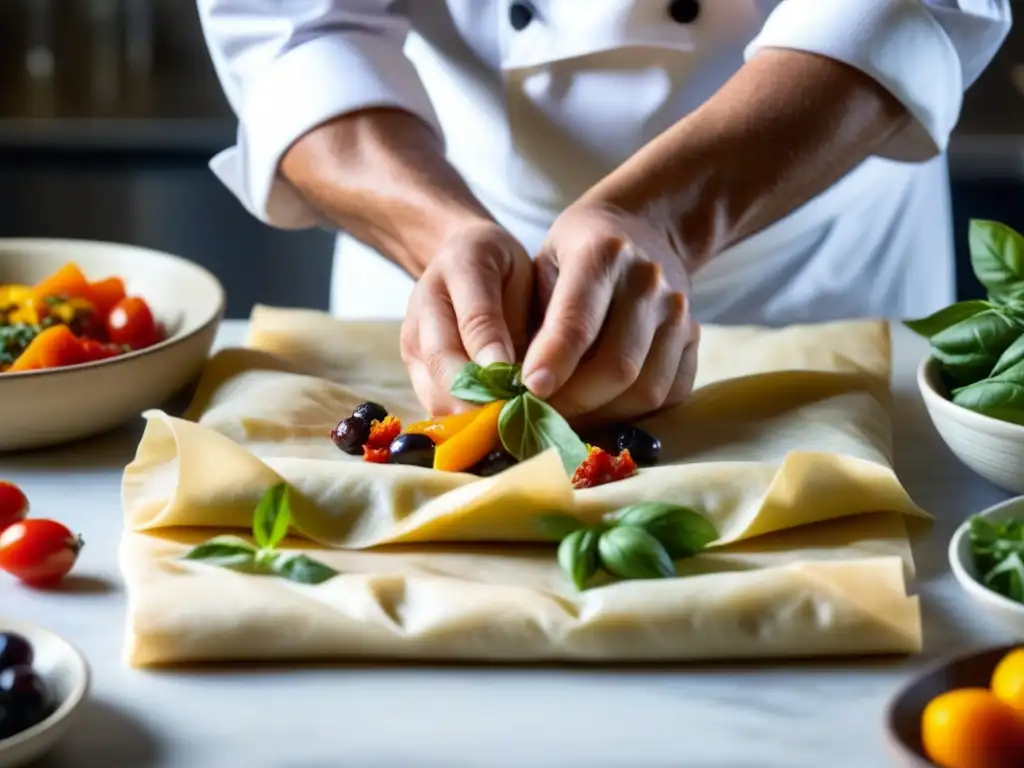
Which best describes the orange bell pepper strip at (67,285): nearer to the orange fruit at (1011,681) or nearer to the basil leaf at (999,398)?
the basil leaf at (999,398)

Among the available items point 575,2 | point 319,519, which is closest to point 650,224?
point 575,2

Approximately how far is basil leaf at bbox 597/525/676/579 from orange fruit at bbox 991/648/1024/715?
21 centimetres

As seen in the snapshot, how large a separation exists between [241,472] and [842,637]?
0.38 meters

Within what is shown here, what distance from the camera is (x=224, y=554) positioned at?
834mm

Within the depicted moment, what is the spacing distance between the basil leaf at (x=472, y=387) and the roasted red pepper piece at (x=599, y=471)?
0.09 meters

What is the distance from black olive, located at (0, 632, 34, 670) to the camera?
662 millimetres

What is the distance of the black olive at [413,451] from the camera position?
0.99 m

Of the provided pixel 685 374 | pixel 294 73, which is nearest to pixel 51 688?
pixel 685 374

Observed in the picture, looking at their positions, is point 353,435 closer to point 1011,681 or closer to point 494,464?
point 494,464

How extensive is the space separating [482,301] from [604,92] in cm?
42

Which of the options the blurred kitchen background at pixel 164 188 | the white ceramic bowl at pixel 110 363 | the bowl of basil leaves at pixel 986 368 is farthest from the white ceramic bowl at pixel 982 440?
the blurred kitchen background at pixel 164 188

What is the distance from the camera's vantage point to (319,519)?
90 cm

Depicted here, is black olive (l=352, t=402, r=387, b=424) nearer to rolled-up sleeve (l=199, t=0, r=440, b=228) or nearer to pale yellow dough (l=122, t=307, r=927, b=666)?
pale yellow dough (l=122, t=307, r=927, b=666)

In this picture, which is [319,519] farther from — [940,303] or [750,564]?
[940,303]
